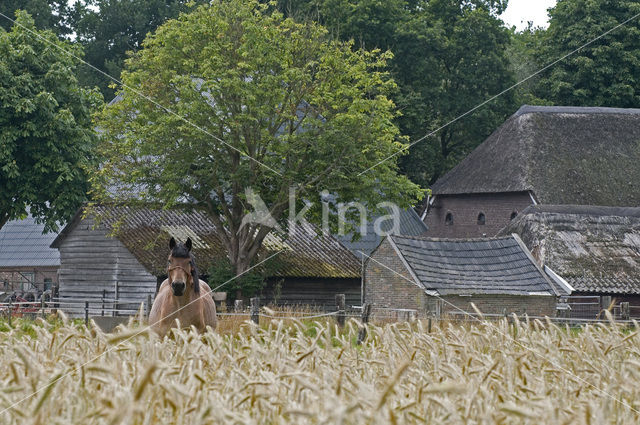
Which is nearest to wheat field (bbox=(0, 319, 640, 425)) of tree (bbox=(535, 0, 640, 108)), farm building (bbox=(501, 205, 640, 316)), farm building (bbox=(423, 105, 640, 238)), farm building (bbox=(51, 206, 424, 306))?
farm building (bbox=(51, 206, 424, 306))

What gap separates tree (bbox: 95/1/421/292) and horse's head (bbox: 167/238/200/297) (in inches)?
672

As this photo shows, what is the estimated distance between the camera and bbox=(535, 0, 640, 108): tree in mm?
51031

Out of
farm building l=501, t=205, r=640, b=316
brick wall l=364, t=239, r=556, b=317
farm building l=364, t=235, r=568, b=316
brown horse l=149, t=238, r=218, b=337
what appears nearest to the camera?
brown horse l=149, t=238, r=218, b=337

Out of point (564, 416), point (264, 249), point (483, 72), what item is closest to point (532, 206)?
point (483, 72)

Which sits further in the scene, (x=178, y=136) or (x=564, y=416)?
(x=178, y=136)

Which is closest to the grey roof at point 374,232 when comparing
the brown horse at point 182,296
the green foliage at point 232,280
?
the green foliage at point 232,280

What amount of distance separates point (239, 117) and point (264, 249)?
24.7 feet

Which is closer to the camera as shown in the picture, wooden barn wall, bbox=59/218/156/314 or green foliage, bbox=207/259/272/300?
green foliage, bbox=207/259/272/300

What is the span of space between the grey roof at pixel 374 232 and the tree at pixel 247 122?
386 cm

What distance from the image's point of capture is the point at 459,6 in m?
53.3

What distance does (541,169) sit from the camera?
4762 cm

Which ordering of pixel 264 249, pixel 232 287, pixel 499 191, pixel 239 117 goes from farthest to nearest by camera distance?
pixel 499 191
pixel 264 249
pixel 232 287
pixel 239 117

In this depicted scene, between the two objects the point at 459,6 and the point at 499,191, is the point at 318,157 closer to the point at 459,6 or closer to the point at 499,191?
the point at 499,191

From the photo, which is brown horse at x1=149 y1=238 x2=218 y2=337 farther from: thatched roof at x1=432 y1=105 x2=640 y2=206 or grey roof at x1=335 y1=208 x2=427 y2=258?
thatched roof at x1=432 y1=105 x2=640 y2=206
